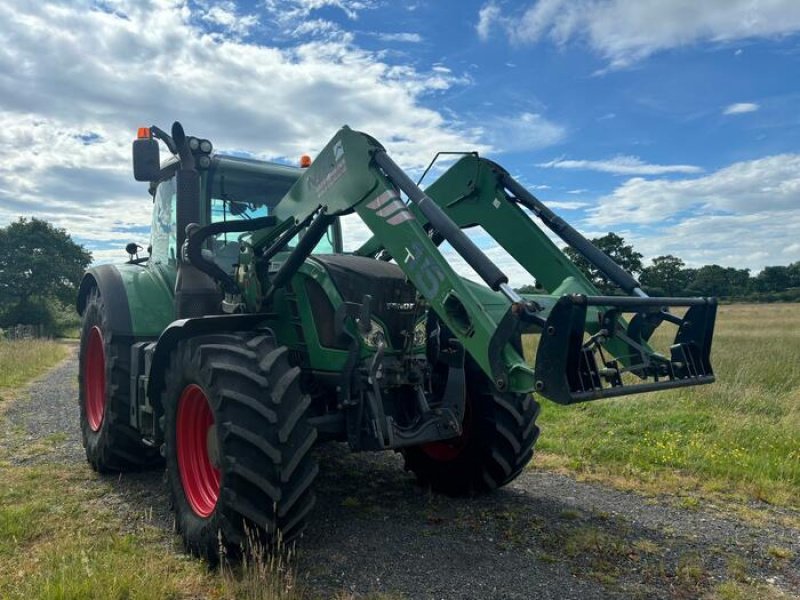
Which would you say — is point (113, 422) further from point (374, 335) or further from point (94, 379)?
point (374, 335)

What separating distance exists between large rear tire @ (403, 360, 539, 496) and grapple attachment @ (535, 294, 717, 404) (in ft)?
3.33

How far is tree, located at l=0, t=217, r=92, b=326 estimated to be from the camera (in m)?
39.8

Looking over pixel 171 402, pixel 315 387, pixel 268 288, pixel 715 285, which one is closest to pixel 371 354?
pixel 315 387

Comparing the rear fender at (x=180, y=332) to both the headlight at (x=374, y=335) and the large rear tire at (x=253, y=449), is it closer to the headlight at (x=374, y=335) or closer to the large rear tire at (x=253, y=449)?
the large rear tire at (x=253, y=449)

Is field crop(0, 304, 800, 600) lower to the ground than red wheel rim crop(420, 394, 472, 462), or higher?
lower

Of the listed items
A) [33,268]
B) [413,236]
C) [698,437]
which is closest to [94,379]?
[413,236]

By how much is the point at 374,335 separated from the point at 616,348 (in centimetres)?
152

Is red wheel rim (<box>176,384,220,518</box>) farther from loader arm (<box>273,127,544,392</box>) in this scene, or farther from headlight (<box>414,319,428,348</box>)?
headlight (<box>414,319,428,348</box>)

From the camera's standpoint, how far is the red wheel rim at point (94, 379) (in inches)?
250

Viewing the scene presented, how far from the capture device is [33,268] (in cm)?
4003

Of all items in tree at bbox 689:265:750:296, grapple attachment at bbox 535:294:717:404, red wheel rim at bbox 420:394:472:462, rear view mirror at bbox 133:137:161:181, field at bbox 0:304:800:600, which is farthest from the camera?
tree at bbox 689:265:750:296

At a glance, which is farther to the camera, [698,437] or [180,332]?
[698,437]

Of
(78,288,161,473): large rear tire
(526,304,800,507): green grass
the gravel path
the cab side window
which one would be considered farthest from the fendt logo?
(526,304,800,507): green grass

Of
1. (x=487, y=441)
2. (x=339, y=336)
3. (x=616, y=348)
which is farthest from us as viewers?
(x=487, y=441)
